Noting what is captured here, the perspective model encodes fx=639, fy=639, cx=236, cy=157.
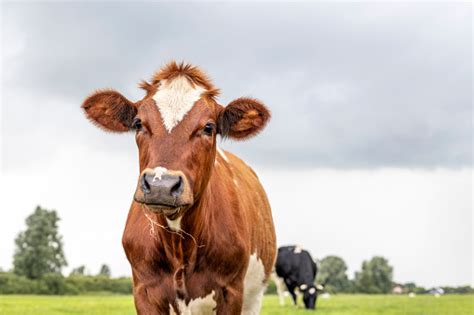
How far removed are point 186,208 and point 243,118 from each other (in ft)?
4.49

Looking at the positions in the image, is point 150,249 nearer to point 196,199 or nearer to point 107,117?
point 196,199

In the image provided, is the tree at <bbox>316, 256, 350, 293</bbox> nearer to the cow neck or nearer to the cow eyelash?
the cow neck

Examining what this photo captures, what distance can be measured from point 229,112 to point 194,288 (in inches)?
74.5

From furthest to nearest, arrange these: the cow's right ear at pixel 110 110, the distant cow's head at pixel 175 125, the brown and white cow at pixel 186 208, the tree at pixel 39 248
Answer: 1. the tree at pixel 39 248
2. the cow's right ear at pixel 110 110
3. the brown and white cow at pixel 186 208
4. the distant cow's head at pixel 175 125

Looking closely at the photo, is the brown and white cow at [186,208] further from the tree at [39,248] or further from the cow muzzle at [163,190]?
the tree at [39,248]

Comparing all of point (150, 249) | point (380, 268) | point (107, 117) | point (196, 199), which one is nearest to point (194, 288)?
point (150, 249)

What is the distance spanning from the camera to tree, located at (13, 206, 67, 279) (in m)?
72.6

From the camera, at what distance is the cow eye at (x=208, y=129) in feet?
20.6

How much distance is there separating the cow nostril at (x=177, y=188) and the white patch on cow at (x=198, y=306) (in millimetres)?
1701

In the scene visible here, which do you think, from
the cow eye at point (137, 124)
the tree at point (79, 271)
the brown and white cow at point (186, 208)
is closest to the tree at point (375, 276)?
the tree at point (79, 271)

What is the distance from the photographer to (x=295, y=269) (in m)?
32.6

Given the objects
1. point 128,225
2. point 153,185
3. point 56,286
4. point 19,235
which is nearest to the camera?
point 153,185

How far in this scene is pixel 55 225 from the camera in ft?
258

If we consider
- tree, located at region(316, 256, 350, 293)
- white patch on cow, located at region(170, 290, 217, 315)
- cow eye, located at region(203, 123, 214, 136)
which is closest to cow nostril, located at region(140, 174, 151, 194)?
cow eye, located at region(203, 123, 214, 136)
